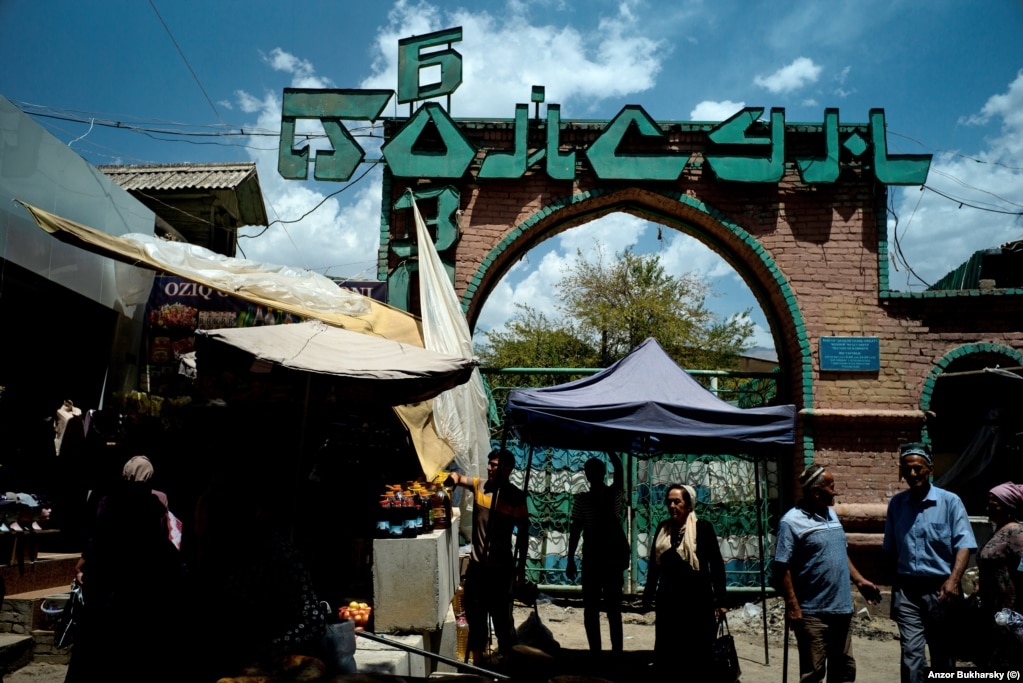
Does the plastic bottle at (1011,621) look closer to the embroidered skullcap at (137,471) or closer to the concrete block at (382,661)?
the concrete block at (382,661)

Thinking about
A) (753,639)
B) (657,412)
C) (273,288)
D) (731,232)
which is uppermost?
(731,232)

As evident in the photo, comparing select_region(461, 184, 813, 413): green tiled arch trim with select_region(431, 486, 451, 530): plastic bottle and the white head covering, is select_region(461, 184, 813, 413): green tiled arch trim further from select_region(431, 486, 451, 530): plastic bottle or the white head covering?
the white head covering

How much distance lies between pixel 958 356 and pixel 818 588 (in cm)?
611

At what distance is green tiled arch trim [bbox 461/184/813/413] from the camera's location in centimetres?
942

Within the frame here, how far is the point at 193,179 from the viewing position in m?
14.4

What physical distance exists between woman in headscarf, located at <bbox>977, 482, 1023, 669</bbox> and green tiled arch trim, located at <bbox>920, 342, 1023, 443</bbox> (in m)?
4.78

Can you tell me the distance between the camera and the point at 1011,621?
14.5 ft

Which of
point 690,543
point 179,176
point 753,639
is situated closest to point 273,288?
point 690,543

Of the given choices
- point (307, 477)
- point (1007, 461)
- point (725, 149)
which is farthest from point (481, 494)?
point (1007, 461)

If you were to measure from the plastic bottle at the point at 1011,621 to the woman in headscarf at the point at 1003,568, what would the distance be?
41 mm

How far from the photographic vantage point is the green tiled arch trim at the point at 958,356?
30.3 ft

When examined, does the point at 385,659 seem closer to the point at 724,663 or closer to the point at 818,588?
the point at 724,663

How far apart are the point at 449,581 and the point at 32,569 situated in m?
3.54

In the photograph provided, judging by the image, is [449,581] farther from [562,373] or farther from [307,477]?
[562,373]
